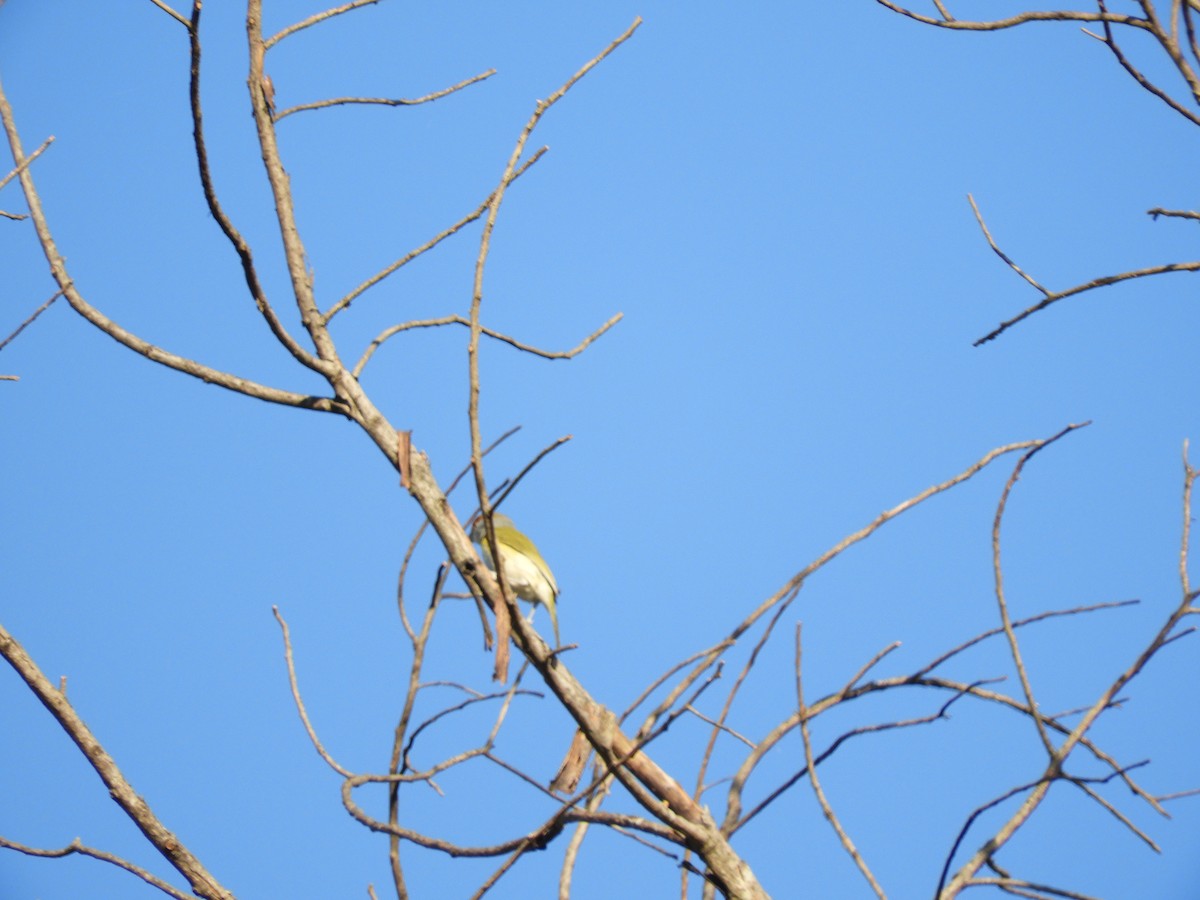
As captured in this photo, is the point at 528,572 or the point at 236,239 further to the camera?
the point at 528,572

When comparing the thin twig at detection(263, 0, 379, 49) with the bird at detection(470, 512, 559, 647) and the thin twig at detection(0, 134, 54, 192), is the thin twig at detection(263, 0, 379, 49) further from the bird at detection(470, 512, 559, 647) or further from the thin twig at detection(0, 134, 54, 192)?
the bird at detection(470, 512, 559, 647)

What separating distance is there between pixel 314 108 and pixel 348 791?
1.55m

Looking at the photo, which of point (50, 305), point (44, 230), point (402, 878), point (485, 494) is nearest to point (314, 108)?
point (44, 230)

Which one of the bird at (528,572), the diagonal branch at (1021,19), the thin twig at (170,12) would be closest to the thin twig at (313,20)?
the thin twig at (170,12)

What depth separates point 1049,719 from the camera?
2.16 metres

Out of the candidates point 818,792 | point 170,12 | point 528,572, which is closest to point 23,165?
point 170,12

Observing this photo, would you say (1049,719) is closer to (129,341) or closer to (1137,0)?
(1137,0)

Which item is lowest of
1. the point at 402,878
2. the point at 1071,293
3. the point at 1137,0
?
the point at 402,878

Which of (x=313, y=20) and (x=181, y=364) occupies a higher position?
(x=313, y=20)

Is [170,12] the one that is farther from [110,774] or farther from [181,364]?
[110,774]

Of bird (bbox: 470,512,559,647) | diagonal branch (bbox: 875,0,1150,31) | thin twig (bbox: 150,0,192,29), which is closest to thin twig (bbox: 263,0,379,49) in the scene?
thin twig (bbox: 150,0,192,29)

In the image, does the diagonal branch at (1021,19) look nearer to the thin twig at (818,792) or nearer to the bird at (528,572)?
the thin twig at (818,792)

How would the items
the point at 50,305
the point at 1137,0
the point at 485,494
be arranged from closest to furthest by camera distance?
the point at 485,494
the point at 1137,0
the point at 50,305

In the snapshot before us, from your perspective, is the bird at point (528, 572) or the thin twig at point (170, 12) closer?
the thin twig at point (170, 12)
